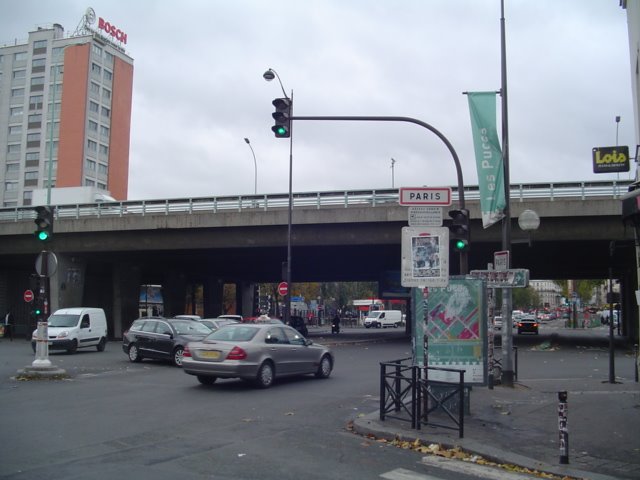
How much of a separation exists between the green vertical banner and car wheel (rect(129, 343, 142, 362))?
1239 centimetres

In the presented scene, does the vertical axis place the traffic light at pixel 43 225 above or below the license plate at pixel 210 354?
above

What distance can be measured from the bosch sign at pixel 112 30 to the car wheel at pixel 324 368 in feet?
272

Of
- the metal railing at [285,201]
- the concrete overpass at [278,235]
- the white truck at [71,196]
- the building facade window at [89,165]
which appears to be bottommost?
the concrete overpass at [278,235]

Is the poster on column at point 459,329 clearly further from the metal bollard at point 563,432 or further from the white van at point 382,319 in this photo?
the white van at point 382,319

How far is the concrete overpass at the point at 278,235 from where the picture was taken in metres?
29.7

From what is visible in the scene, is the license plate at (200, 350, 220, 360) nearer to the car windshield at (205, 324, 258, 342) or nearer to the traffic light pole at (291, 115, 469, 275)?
the car windshield at (205, 324, 258, 342)

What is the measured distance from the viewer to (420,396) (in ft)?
31.1

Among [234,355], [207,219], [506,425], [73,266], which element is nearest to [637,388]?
[506,425]

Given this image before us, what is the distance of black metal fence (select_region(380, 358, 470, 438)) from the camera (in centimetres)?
917

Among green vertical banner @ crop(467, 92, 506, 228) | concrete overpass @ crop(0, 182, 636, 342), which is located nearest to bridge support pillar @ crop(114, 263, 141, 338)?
concrete overpass @ crop(0, 182, 636, 342)

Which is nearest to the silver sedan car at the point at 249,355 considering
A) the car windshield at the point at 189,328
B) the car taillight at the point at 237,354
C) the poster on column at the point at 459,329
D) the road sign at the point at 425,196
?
the car taillight at the point at 237,354

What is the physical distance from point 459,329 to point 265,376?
5.48 m

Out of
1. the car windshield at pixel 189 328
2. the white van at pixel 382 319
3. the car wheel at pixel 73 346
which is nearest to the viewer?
the car windshield at pixel 189 328

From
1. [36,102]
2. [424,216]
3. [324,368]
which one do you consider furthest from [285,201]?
[36,102]
